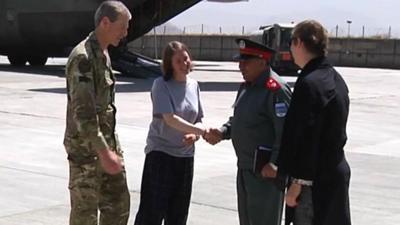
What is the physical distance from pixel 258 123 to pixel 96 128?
3.53ft

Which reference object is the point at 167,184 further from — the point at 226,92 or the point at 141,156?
the point at 226,92

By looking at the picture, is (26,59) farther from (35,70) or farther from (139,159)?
(139,159)

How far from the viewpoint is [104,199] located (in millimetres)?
5254

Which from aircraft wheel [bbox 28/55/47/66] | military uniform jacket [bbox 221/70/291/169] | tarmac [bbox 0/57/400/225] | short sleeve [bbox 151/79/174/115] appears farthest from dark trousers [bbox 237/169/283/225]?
aircraft wheel [bbox 28/55/47/66]

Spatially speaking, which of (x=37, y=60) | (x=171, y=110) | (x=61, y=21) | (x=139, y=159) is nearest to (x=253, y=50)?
(x=171, y=110)

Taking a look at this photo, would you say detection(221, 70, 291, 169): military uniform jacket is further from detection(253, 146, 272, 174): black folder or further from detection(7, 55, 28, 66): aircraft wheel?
detection(7, 55, 28, 66): aircraft wheel

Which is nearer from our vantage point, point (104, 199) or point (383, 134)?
point (104, 199)

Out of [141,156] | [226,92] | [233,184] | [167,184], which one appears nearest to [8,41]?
[226,92]

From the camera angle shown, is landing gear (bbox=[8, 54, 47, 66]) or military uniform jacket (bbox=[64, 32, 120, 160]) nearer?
military uniform jacket (bbox=[64, 32, 120, 160])

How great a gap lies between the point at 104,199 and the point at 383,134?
32.6ft

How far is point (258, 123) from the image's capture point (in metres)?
4.95

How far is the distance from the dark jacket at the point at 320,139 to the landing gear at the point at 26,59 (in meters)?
31.9

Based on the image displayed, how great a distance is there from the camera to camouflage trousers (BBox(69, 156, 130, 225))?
5.08 meters

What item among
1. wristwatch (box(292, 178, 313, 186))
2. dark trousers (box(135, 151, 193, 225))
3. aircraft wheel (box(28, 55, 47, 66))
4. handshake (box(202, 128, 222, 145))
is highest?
wristwatch (box(292, 178, 313, 186))
